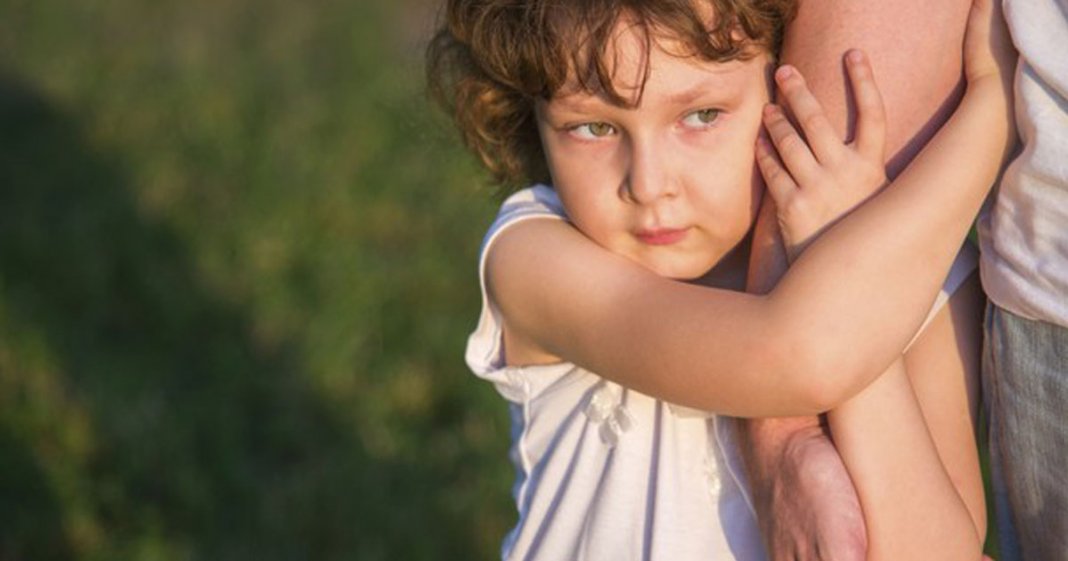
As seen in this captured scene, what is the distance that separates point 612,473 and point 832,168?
0.57 metres

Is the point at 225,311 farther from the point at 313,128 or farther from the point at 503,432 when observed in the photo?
the point at 313,128

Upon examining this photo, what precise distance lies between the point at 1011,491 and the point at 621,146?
0.68m

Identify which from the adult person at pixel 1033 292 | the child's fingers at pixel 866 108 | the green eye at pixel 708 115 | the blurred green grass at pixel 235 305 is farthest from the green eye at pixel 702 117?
the blurred green grass at pixel 235 305

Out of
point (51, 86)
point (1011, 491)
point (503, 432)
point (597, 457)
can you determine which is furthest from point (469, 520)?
point (51, 86)

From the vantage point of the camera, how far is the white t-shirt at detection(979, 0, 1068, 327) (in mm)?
2121

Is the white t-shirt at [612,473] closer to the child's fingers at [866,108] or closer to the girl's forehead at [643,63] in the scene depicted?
the girl's forehead at [643,63]

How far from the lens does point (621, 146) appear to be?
2434 millimetres

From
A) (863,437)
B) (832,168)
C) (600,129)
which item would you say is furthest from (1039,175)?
(600,129)

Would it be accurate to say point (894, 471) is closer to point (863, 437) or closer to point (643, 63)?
point (863, 437)

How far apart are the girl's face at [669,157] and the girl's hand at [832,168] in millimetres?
143

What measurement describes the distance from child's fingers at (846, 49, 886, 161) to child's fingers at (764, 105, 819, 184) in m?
0.06

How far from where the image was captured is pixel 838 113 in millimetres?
2277

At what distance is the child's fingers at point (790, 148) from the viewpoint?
2252 millimetres

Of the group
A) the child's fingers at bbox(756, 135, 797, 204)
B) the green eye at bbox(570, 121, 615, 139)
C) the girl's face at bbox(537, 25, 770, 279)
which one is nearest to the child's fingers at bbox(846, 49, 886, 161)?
the child's fingers at bbox(756, 135, 797, 204)
